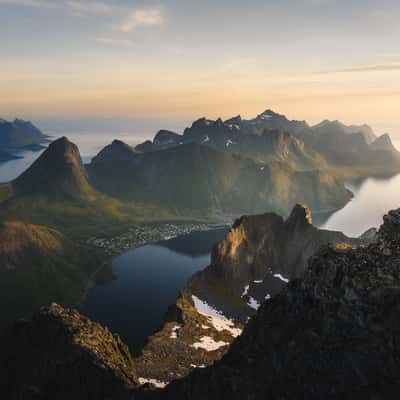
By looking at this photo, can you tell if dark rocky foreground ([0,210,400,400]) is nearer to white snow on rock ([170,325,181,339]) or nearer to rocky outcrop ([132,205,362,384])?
rocky outcrop ([132,205,362,384])

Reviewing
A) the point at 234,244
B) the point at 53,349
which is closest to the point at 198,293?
the point at 234,244

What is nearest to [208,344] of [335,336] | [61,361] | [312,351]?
[61,361]

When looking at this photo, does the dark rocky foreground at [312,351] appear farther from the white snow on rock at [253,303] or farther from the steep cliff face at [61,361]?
the white snow on rock at [253,303]

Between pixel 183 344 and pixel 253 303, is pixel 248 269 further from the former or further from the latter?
pixel 183 344

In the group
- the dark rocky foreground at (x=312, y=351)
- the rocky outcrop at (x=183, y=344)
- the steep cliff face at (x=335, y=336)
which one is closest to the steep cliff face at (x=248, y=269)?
the rocky outcrop at (x=183, y=344)

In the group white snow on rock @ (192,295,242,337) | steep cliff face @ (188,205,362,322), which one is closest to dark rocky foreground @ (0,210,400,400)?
white snow on rock @ (192,295,242,337)
